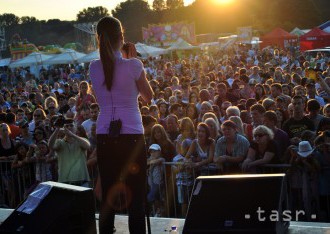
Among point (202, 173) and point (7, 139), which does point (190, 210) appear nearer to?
point (202, 173)

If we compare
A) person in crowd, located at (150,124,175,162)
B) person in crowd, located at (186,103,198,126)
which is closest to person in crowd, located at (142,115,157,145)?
person in crowd, located at (150,124,175,162)

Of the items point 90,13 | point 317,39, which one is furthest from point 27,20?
point 317,39

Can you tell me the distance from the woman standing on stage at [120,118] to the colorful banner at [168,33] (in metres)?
49.5

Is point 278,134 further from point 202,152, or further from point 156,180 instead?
point 156,180

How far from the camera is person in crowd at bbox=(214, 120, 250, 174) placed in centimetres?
702

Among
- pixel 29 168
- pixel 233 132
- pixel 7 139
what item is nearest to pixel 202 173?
pixel 233 132

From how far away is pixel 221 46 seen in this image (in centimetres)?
4434

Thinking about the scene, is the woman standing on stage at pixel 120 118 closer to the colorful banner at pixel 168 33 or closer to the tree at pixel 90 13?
the colorful banner at pixel 168 33

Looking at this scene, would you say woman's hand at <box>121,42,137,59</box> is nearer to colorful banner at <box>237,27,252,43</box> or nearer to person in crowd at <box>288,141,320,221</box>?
person in crowd at <box>288,141,320,221</box>

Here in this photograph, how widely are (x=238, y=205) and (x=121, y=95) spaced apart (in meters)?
1.14

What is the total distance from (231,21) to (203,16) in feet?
18.1

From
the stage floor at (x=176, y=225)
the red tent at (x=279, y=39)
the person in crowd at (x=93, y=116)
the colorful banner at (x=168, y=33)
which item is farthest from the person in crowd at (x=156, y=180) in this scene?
the colorful banner at (x=168, y=33)

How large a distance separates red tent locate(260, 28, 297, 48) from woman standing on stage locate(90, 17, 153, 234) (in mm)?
35734

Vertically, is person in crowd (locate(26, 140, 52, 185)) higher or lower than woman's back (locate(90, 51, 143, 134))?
lower
